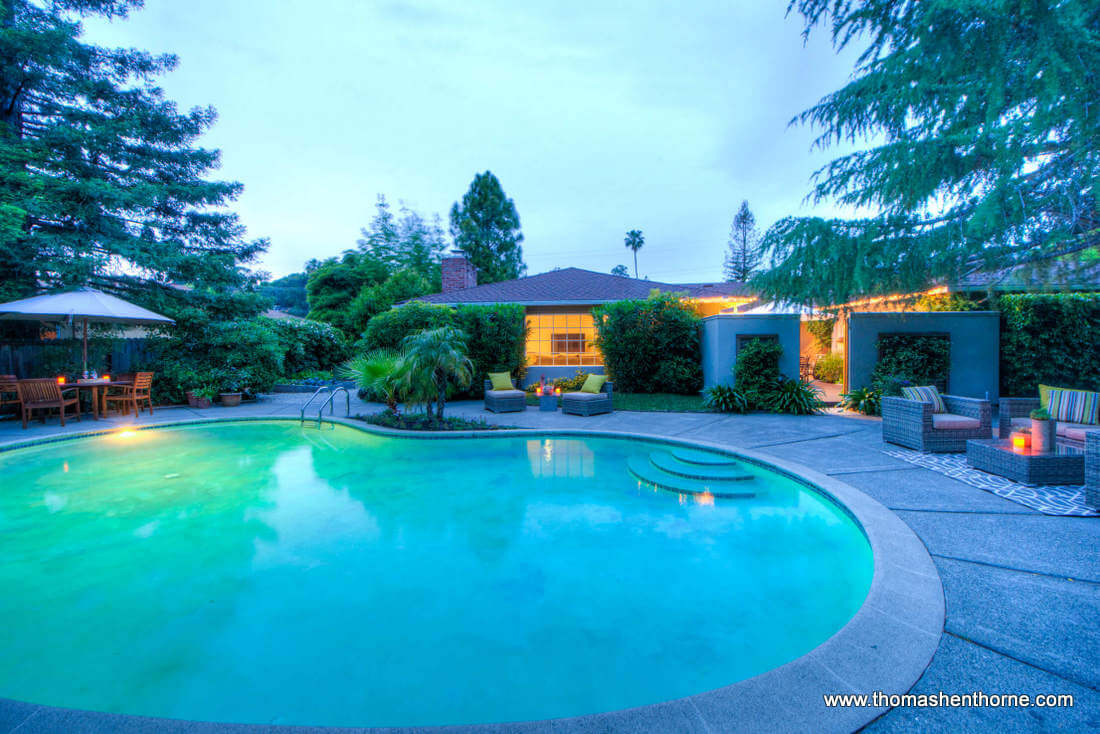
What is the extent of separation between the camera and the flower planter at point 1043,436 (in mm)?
4863

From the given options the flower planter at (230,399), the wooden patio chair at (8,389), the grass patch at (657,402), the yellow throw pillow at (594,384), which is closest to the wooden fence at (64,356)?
the wooden patio chair at (8,389)

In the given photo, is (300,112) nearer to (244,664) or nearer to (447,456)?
(447,456)

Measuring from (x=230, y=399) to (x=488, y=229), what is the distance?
26.1 metres

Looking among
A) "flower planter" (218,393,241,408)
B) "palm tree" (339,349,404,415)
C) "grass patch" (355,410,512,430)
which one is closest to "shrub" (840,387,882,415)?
"grass patch" (355,410,512,430)

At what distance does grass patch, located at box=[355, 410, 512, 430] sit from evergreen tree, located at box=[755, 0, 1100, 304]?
7.40 m

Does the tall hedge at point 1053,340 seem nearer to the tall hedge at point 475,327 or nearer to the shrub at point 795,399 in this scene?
the shrub at point 795,399

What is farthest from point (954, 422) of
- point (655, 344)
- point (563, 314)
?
point (563, 314)

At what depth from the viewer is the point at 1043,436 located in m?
4.90

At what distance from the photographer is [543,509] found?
18.2 ft

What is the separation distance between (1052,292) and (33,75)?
24.1m

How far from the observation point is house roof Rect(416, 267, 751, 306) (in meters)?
15.0

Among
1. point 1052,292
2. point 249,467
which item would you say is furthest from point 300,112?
point 1052,292

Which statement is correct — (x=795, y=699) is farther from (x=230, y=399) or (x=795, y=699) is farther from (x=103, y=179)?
(x=103, y=179)

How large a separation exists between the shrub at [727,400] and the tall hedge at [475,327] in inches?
225
